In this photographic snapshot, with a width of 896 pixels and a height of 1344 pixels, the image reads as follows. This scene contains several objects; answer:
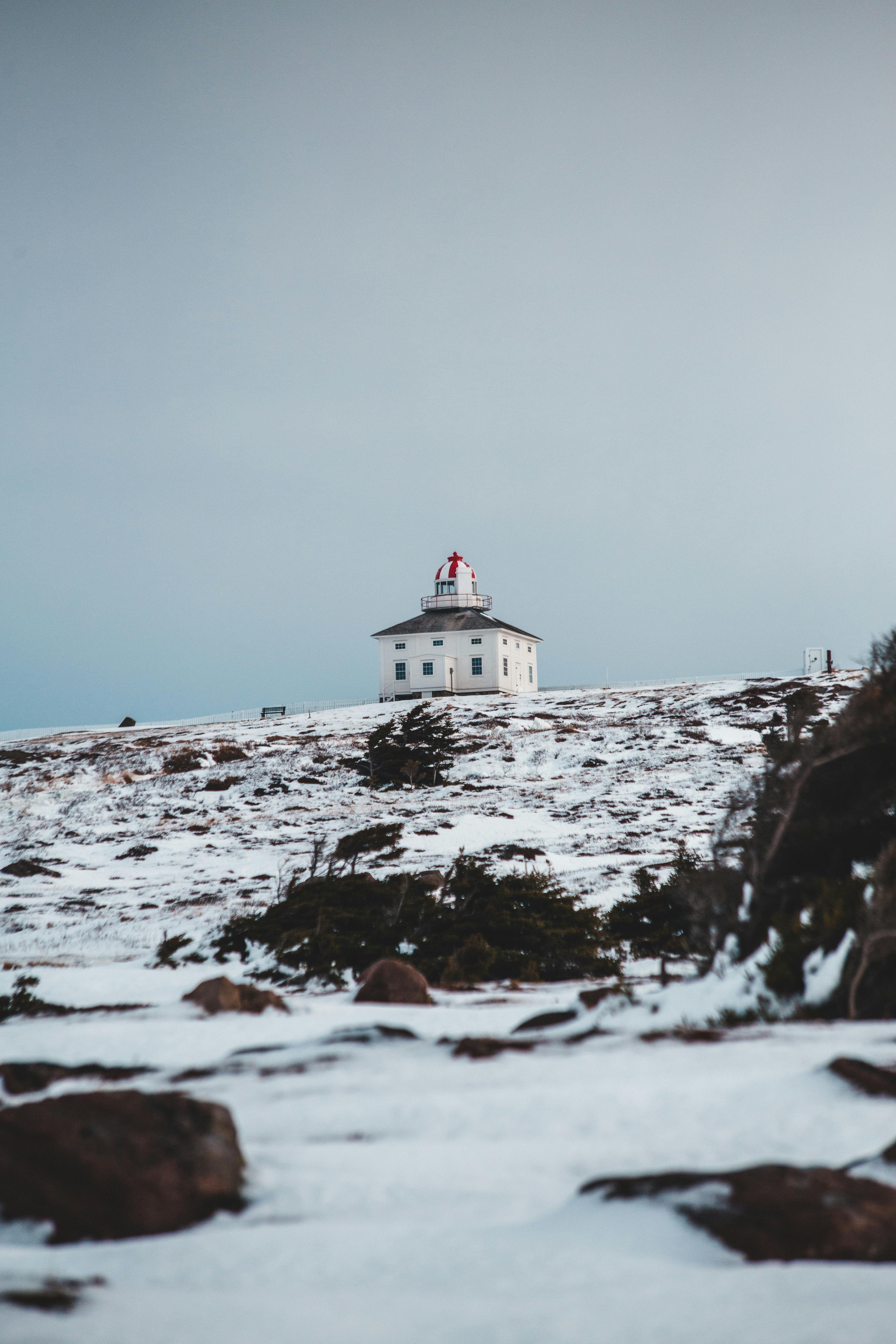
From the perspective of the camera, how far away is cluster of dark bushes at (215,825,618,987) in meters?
9.63

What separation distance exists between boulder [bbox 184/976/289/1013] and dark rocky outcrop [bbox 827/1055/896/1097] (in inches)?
151

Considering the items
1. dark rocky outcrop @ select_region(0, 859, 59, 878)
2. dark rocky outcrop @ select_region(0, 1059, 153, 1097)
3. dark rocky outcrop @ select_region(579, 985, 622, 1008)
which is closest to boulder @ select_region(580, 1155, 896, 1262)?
dark rocky outcrop @ select_region(579, 985, 622, 1008)

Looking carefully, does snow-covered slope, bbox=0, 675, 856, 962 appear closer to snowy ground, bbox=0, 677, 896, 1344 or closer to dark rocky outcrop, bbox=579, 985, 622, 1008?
dark rocky outcrop, bbox=579, 985, 622, 1008

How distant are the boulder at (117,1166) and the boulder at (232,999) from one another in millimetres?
2877

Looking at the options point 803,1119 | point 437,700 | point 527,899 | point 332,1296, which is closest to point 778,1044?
point 803,1119

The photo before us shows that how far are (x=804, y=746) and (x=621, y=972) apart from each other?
12.5 ft

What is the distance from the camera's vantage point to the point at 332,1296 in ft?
9.20

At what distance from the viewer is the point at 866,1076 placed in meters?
3.83

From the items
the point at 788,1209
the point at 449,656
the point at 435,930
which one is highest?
the point at 449,656

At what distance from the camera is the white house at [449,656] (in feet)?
165

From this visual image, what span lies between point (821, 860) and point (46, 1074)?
518cm

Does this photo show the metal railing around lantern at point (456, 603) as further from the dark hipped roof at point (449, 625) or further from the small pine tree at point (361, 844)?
the small pine tree at point (361, 844)

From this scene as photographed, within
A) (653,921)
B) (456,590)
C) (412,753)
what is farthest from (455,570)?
(653,921)

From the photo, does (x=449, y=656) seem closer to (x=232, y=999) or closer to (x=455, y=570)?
(x=455, y=570)
